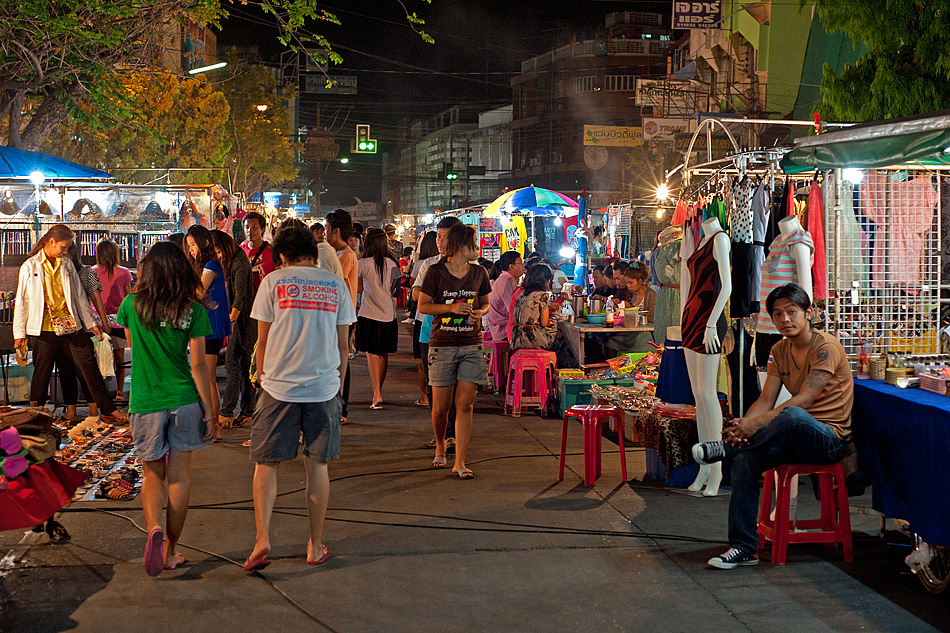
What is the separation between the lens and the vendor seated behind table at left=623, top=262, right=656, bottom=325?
35.6 ft

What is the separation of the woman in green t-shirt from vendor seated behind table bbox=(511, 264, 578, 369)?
550 centimetres

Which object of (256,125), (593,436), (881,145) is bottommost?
(593,436)

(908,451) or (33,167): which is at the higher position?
(33,167)

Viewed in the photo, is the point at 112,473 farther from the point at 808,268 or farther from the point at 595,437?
the point at 808,268

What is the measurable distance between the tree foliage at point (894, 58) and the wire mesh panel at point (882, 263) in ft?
20.3

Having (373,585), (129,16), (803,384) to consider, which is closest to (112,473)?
(373,585)

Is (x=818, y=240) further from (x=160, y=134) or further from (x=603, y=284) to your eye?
(x=160, y=134)

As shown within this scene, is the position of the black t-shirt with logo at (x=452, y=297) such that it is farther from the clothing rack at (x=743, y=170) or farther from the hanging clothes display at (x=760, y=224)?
the hanging clothes display at (x=760, y=224)

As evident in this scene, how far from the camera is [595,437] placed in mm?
6996

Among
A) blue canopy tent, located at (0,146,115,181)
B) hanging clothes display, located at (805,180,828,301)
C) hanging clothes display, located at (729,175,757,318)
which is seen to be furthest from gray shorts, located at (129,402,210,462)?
blue canopy tent, located at (0,146,115,181)

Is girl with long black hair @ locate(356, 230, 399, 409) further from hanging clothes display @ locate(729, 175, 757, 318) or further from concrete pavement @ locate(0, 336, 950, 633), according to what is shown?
hanging clothes display @ locate(729, 175, 757, 318)

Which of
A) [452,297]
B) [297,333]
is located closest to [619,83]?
Answer: [452,297]

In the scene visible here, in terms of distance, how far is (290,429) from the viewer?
4891mm

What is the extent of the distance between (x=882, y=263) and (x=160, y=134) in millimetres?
25936
